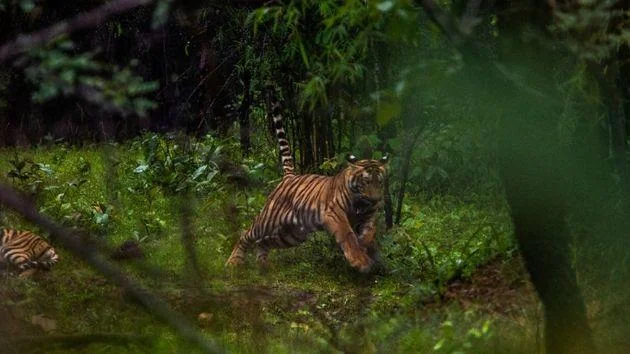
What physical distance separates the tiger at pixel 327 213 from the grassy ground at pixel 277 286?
144 mm

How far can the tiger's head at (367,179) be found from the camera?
8.24m

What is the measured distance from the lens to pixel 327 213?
8312mm

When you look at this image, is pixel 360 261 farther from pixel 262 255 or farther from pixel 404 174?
pixel 404 174

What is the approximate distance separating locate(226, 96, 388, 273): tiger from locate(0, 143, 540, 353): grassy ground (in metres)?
0.14

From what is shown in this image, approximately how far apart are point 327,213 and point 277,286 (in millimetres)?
818

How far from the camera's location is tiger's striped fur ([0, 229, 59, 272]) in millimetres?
8273

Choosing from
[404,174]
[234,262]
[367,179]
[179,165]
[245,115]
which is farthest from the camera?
[245,115]

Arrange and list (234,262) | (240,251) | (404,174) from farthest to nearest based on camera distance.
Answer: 1. (404,174)
2. (240,251)
3. (234,262)

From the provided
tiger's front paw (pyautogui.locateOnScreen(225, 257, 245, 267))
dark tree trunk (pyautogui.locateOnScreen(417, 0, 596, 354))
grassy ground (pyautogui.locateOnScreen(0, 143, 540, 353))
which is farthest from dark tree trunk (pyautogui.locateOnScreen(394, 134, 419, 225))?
dark tree trunk (pyautogui.locateOnScreen(417, 0, 596, 354))

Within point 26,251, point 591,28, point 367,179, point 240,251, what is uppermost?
point 591,28

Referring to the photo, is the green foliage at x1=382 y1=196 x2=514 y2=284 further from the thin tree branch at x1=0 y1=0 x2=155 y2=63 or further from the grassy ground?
the thin tree branch at x1=0 y1=0 x2=155 y2=63

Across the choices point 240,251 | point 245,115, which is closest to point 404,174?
point 240,251

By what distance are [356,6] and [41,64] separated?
0.74m

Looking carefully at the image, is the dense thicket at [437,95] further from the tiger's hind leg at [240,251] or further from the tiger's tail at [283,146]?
the tiger's hind leg at [240,251]
